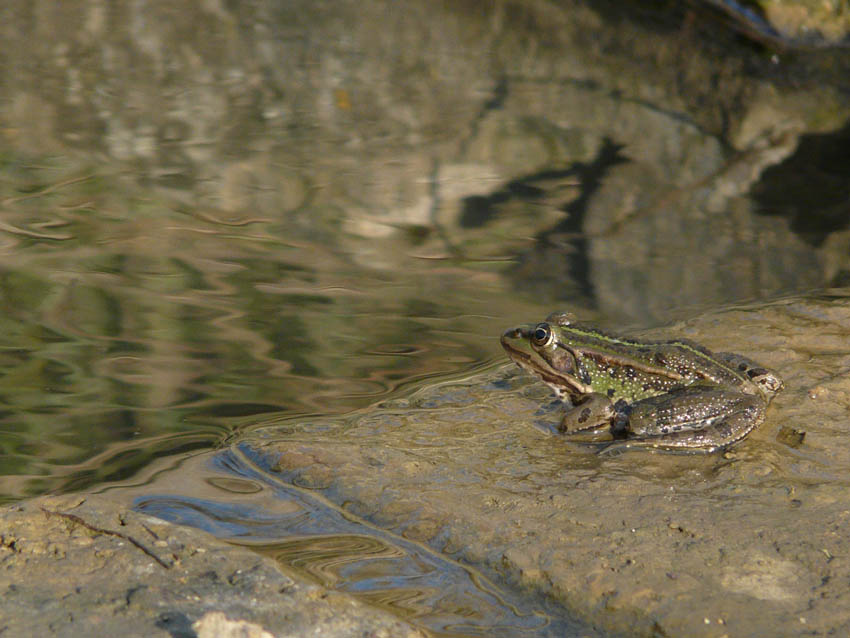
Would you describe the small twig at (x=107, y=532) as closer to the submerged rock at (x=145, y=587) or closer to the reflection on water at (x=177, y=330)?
the submerged rock at (x=145, y=587)

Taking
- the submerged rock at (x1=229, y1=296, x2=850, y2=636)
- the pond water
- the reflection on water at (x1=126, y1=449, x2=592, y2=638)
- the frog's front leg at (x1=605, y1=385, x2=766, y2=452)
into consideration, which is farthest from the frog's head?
the reflection on water at (x1=126, y1=449, x2=592, y2=638)

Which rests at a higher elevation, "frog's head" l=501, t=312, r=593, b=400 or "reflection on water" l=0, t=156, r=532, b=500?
"frog's head" l=501, t=312, r=593, b=400

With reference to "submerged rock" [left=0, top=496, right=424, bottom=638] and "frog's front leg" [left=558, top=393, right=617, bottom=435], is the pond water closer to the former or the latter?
"submerged rock" [left=0, top=496, right=424, bottom=638]

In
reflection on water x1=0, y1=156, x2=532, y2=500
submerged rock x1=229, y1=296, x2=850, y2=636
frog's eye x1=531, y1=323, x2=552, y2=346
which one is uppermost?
frog's eye x1=531, y1=323, x2=552, y2=346

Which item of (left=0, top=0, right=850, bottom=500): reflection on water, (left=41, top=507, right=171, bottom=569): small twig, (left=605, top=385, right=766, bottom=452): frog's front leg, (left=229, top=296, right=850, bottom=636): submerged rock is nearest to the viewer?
(left=229, top=296, right=850, bottom=636): submerged rock

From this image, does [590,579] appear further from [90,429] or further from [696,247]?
[696,247]

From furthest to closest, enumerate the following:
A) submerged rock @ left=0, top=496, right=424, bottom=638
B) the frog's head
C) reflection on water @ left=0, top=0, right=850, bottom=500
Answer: reflection on water @ left=0, top=0, right=850, bottom=500, the frog's head, submerged rock @ left=0, top=496, right=424, bottom=638

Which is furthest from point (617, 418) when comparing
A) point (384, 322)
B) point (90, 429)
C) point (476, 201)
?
point (476, 201)
